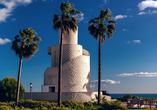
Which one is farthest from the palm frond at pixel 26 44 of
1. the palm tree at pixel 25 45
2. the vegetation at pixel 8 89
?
the vegetation at pixel 8 89

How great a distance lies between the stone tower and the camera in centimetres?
3234

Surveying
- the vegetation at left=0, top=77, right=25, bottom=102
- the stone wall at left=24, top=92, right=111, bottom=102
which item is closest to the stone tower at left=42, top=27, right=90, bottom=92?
the stone wall at left=24, top=92, right=111, bottom=102

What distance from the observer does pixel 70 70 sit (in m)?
32.6

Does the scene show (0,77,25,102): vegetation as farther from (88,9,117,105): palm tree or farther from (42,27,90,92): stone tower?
(88,9,117,105): palm tree

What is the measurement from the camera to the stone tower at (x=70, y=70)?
32344mm

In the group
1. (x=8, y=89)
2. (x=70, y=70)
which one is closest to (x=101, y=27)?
(x=70, y=70)

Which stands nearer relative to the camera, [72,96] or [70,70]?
[72,96]

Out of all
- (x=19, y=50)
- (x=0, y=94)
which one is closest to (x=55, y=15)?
(x=19, y=50)

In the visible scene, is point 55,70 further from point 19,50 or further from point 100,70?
point 100,70

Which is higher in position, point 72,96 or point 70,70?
point 70,70

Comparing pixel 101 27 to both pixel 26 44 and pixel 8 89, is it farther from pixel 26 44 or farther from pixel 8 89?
pixel 8 89

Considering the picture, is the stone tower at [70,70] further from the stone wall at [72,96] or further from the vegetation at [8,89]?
the vegetation at [8,89]

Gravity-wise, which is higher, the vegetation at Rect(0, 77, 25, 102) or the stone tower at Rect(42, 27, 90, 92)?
the stone tower at Rect(42, 27, 90, 92)

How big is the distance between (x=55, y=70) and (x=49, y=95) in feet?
18.6
